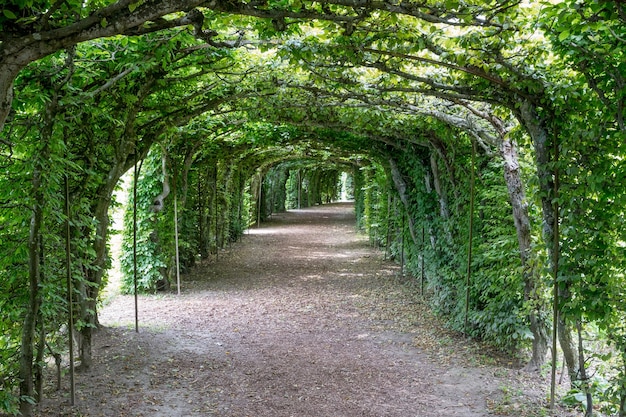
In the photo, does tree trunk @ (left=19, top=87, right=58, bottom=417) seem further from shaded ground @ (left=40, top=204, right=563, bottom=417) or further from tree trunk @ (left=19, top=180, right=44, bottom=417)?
shaded ground @ (left=40, top=204, right=563, bottom=417)

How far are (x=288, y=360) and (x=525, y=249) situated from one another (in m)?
2.94

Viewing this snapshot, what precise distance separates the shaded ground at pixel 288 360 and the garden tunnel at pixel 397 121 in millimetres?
536

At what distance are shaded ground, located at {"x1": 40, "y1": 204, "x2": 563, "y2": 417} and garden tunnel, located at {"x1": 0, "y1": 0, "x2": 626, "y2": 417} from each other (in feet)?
1.76

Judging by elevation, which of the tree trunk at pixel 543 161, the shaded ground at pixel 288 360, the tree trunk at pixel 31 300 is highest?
the tree trunk at pixel 543 161

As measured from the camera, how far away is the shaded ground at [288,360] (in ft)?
15.5

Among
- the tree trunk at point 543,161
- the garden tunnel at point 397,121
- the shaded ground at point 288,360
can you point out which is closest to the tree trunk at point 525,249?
the garden tunnel at point 397,121

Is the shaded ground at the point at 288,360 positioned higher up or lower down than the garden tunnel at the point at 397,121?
lower down

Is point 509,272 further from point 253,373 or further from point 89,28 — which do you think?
point 89,28

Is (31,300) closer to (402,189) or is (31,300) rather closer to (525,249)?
(525,249)

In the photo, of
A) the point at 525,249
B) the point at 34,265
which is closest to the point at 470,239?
the point at 525,249

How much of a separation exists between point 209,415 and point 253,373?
1165 mm

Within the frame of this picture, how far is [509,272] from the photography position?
5773 millimetres

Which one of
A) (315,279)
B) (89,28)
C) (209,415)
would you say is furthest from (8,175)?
(315,279)

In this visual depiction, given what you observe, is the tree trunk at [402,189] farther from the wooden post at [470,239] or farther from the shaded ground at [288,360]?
the wooden post at [470,239]
